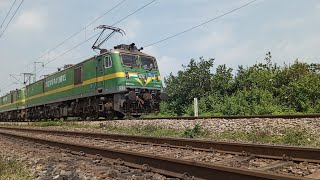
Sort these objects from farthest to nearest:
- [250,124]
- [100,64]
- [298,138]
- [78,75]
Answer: [78,75]
[100,64]
[250,124]
[298,138]

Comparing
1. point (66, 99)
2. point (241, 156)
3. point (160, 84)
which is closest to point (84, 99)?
point (66, 99)

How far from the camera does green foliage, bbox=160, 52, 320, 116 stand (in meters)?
19.9

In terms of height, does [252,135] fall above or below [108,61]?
below

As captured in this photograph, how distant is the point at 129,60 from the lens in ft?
62.2

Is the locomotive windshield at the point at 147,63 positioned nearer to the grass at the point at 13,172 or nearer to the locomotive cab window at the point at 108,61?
the locomotive cab window at the point at 108,61

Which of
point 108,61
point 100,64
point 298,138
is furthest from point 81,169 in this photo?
point 100,64

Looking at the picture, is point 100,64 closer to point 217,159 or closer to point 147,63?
point 147,63

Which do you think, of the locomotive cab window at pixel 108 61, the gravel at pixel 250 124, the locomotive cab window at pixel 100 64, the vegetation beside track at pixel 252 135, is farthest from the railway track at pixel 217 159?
the locomotive cab window at pixel 100 64

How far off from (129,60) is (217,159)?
42.3 feet

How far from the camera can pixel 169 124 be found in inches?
551

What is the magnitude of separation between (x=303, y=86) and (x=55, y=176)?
58.0 ft

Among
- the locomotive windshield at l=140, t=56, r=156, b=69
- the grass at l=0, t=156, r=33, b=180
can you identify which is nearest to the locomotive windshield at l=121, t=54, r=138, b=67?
the locomotive windshield at l=140, t=56, r=156, b=69

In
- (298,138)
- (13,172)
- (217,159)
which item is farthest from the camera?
(298,138)

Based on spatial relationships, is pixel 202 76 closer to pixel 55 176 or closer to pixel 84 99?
pixel 84 99
